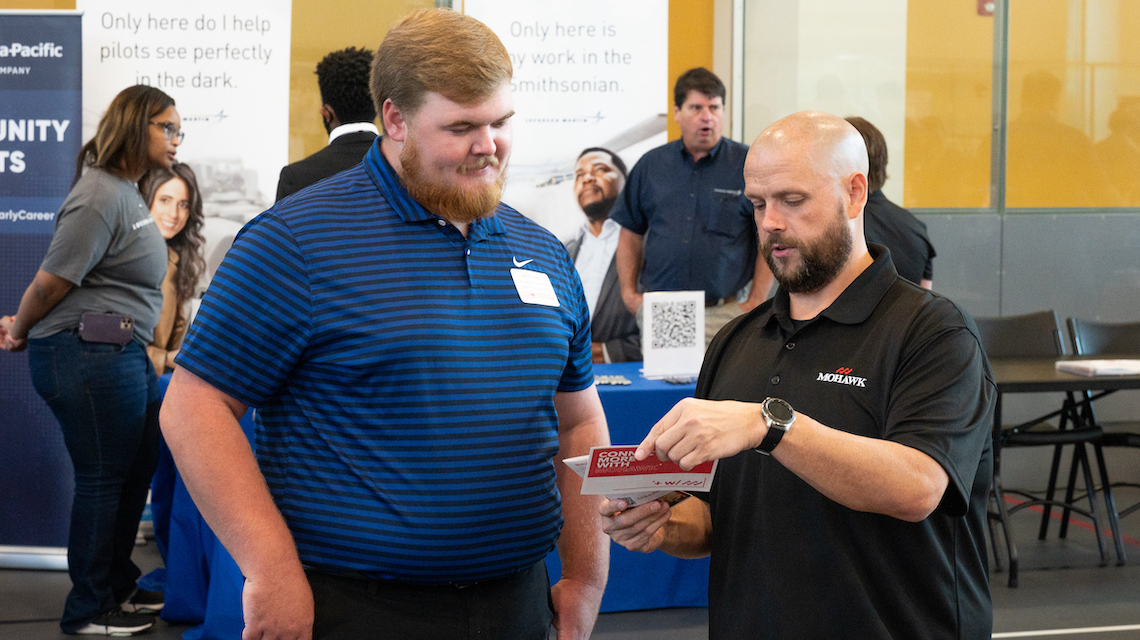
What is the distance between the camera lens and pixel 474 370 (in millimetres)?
1386

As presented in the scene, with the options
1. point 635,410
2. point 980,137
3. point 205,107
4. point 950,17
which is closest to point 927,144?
point 980,137

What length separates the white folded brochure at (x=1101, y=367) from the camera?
12.8ft

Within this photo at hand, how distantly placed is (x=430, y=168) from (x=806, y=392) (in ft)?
2.12

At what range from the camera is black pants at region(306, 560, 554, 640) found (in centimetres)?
137

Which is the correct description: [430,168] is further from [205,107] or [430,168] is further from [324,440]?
[205,107]

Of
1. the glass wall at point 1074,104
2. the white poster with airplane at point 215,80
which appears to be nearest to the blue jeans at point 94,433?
the white poster with airplane at point 215,80

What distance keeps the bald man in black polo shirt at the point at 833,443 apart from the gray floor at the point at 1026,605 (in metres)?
1.90

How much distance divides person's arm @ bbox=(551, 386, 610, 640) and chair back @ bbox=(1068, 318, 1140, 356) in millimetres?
3815

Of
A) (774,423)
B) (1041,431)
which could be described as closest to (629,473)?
(774,423)

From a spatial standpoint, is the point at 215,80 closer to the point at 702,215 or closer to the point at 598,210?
the point at 598,210

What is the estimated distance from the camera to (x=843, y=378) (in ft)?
4.70

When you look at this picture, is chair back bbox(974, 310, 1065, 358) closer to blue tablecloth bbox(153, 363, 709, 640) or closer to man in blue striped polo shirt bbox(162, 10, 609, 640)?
blue tablecloth bbox(153, 363, 709, 640)

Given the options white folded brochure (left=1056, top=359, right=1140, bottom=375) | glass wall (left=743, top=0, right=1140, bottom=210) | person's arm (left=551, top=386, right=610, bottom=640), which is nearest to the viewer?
person's arm (left=551, top=386, right=610, bottom=640)

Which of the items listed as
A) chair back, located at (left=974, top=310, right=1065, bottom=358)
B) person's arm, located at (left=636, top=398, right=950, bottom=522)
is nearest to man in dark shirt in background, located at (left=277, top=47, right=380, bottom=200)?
person's arm, located at (left=636, top=398, right=950, bottom=522)
